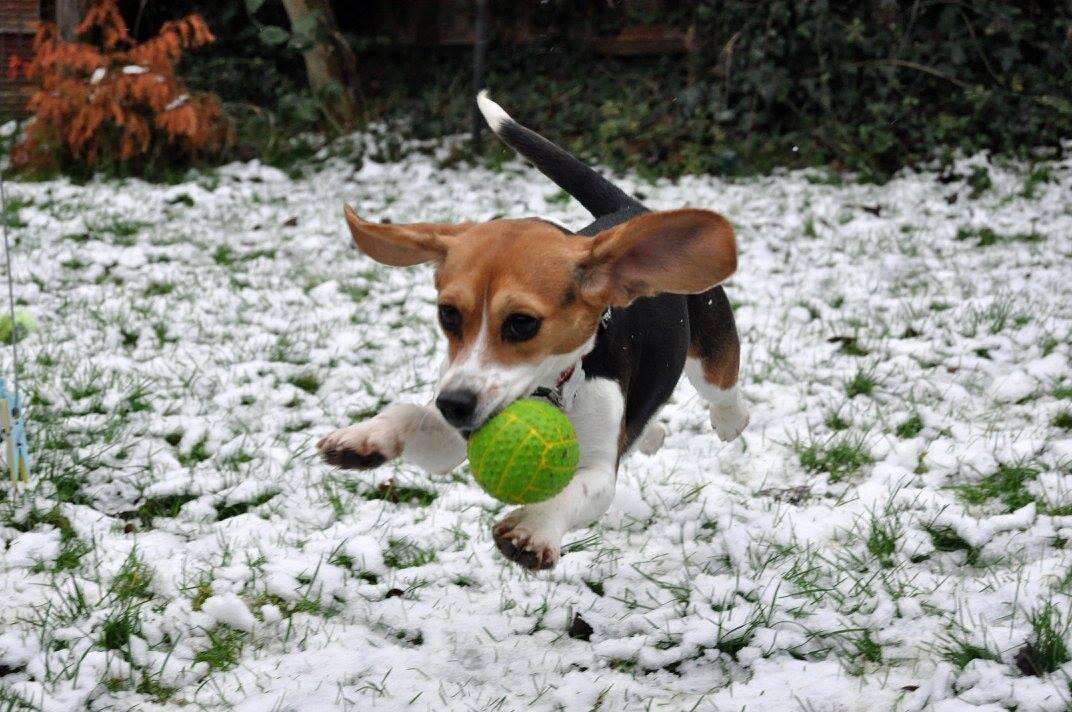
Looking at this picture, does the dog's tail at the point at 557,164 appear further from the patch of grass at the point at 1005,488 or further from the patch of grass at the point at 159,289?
the patch of grass at the point at 159,289

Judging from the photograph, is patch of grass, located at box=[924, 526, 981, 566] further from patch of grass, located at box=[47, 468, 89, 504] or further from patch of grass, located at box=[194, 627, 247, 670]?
→ patch of grass, located at box=[47, 468, 89, 504]

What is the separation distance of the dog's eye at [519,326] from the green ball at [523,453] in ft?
0.49

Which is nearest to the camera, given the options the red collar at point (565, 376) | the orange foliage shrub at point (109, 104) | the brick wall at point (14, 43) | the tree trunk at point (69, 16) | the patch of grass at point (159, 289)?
the red collar at point (565, 376)

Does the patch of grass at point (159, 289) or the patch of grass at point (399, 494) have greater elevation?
the patch of grass at point (399, 494)

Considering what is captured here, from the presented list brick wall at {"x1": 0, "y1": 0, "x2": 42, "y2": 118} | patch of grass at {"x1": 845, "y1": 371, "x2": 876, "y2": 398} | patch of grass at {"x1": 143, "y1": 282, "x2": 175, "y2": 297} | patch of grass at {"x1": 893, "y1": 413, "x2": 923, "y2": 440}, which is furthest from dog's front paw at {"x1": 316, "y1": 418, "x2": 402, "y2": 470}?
brick wall at {"x1": 0, "y1": 0, "x2": 42, "y2": 118}

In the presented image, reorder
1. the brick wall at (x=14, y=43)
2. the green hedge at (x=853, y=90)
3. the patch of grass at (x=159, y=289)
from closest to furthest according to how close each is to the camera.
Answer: the patch of grass at (x=159, y=289) < the green hedge at (x=853, y=90) < the brick wall at (x=14, y=43)

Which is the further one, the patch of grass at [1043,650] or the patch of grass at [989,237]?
the patch of grass at [989,237]

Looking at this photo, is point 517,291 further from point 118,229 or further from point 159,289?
point 118,229

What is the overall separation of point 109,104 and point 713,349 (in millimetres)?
5824

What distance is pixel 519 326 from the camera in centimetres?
263

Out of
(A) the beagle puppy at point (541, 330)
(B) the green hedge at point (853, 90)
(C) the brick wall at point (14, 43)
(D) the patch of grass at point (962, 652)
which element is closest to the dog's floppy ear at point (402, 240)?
(A) the beagle puppy at point (541, 330)

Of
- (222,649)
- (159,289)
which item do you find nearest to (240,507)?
(222,649)

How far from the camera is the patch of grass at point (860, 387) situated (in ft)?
15.0

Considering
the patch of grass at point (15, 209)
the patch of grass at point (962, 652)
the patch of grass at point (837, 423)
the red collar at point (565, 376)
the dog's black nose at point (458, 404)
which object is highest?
the dog's black nose at point (458, 404)
